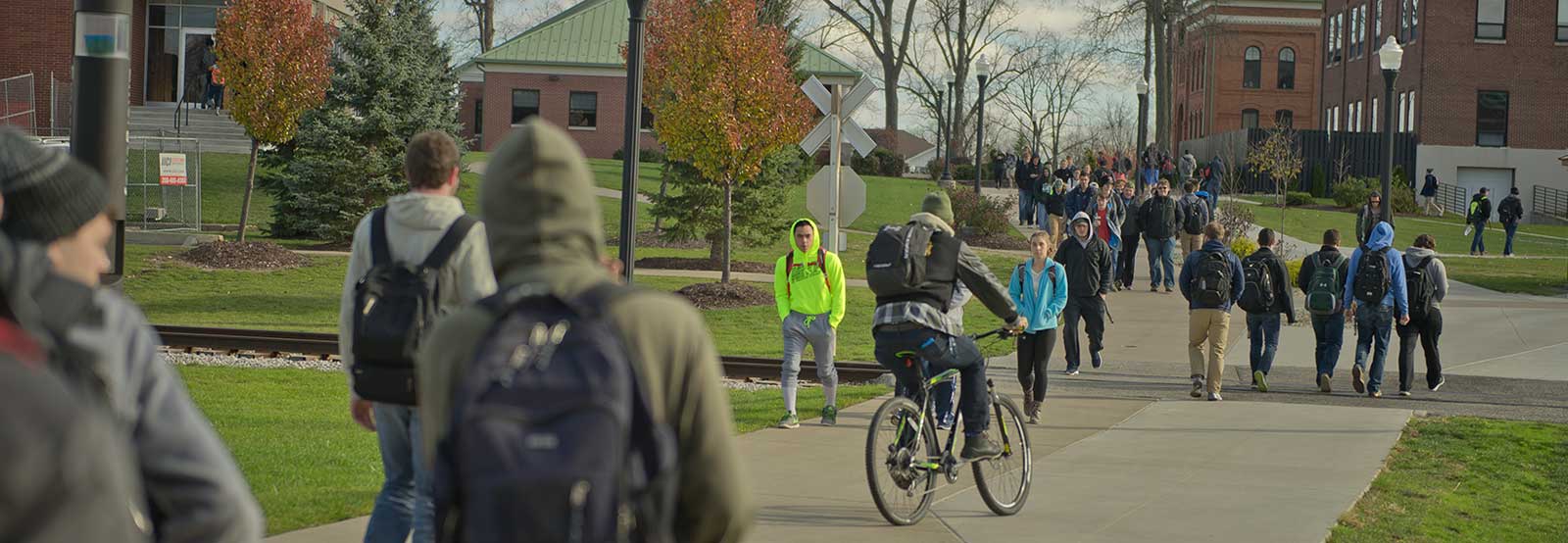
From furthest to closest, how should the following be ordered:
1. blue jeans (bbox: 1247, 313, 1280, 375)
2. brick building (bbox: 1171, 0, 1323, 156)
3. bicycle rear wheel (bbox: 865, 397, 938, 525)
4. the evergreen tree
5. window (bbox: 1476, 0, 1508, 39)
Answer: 1. brick building (bbox: 1171, 0, 1323, 156)
2. window (bbox: 1476, 0, 1508, 39)
3. the evergreen tree
4. blue jeans (bbox: 1247, 313, 1280, 375)
5. bicycle rear wheel (bbox: 865, 397, 938, 525)

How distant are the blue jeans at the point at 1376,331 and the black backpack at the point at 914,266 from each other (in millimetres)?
8473

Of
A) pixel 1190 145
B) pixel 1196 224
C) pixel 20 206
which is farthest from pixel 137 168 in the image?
pixel 1190 145

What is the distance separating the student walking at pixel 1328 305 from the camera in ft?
51.6

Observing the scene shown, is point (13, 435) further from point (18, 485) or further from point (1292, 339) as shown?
point (1292, 339)

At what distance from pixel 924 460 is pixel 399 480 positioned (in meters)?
3.44

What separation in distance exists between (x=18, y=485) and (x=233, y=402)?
10803 millimetres

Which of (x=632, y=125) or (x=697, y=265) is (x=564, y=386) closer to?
(x=632, y=125)

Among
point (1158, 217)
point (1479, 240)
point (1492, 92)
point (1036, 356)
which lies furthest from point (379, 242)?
point (1492, 92)

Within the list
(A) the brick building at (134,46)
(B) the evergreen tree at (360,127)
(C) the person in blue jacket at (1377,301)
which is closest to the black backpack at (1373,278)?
(C) the person in blue jacket at (1377,301)

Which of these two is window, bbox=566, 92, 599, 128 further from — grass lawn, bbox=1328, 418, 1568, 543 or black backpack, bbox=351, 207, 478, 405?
black backpack, bbox=351, 207, 478, 405

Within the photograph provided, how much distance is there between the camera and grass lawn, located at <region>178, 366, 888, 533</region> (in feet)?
27.3

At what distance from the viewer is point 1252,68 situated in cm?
7819

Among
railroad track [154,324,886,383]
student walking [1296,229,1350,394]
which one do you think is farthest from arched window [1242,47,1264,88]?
railroad track [154,324,886,383]

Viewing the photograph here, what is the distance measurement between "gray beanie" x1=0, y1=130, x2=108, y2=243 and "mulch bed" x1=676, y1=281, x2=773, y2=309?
19893 mm
